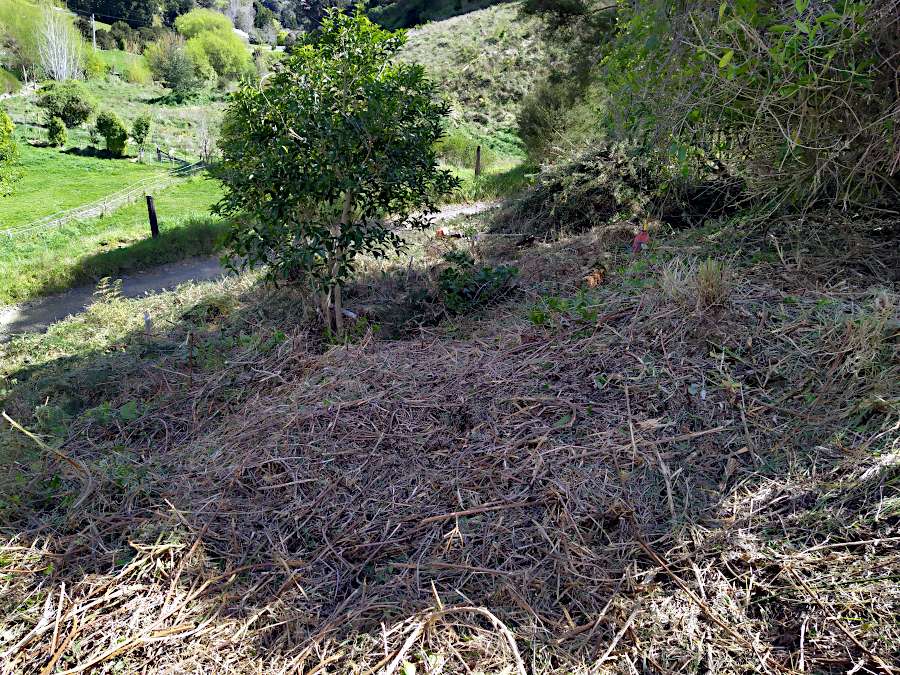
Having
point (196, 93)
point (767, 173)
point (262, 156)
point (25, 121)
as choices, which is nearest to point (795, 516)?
point (767, 173)

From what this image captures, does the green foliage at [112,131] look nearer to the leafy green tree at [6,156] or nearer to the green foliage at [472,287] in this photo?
the leafy green tree at [6,156]

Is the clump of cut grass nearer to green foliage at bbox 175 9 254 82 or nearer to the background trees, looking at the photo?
green foliage at bbox 175 9 254 82

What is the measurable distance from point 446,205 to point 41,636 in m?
12.9

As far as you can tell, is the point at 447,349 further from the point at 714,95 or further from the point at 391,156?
the point at 714,95

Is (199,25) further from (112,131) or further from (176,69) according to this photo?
(112,131)

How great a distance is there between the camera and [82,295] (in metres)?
9.88

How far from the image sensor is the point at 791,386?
2.49 m

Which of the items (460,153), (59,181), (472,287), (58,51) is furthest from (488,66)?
(58,51)

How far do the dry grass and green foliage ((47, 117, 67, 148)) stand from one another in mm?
26525

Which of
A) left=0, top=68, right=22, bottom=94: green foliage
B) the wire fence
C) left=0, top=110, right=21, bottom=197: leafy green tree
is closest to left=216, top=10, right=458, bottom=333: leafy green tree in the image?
left=0, top=110, right=21, bottom=197: leafy green tree

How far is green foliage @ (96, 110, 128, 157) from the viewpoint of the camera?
23.5 m

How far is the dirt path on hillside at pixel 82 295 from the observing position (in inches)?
345

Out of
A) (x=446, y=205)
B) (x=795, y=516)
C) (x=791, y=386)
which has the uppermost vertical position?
(x=791, y=386)

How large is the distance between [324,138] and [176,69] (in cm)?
4409
